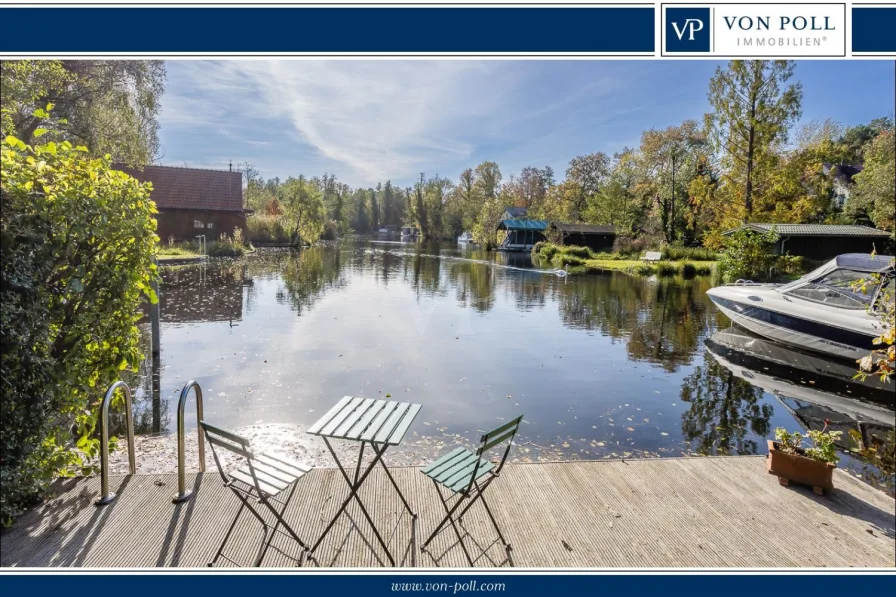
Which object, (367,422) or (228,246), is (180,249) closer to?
(228,246)

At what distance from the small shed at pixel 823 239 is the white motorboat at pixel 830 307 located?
0.28 feet

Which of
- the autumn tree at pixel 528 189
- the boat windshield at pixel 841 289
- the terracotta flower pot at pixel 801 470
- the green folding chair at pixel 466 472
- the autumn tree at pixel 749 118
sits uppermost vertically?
the autumn tree at pixel 528 189

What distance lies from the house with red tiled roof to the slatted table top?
16.8 m

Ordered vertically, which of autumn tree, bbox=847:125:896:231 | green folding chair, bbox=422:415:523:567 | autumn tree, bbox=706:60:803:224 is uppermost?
autumn tree, bbox=706:60:803:224

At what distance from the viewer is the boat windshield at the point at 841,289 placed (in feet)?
9.69

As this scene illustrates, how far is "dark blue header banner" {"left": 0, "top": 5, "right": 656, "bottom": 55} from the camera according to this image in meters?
2.71

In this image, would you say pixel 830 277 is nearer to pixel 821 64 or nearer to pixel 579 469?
pixel 821 64

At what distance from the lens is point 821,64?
9.62ft

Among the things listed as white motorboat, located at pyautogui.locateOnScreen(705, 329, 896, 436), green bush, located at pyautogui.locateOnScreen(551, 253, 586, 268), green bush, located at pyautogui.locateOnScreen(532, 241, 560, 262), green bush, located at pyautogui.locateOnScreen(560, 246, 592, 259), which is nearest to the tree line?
white motorboat, located at pyautogui.locateOnScreen(705, 329, 896, 436)

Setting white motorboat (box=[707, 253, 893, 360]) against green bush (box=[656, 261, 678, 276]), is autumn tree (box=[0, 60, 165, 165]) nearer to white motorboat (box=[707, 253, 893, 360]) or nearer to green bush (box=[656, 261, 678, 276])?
white motorboat (box=[707, 253, 893, 360])

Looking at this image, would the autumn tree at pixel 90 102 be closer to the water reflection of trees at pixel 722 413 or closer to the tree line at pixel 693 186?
the tree line at pixel 693 186
